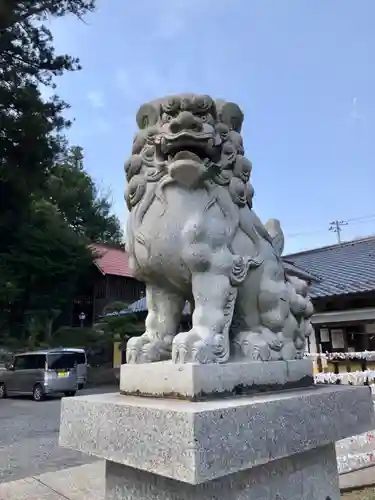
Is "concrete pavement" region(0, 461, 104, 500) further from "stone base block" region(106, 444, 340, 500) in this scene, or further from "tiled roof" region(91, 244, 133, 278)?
"tiled roof" region(91, 244, 133, 278)

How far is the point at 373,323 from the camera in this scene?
8484 mm

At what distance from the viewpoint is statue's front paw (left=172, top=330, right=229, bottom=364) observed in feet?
5.02

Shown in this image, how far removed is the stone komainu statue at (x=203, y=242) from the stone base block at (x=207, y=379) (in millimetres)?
59

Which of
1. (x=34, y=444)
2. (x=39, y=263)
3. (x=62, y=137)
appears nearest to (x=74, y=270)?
(x=39, y=263)

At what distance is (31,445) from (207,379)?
5.55 metres

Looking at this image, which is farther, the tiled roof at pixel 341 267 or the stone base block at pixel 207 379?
the tiled roof at pixel 341 267

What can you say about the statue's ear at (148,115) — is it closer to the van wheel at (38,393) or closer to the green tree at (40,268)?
the van wheel at (38,393)

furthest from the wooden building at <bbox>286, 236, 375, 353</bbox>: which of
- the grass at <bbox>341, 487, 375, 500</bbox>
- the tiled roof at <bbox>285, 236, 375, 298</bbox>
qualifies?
the grass at <bbox>341, 487, 375, 500</bbox>

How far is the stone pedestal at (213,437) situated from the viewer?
1.26 meters

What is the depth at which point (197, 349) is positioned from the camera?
1528mm

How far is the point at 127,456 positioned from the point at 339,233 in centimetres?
2950

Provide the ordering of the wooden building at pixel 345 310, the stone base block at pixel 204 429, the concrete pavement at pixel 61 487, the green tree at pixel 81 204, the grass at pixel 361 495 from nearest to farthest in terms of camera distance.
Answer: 1. the stone base block at pixel 204 429
2. the concrete pavement at pixel 61 487
3. the grass at pixel 361 495
4. the wooden building at pixel 345 310
5. the green tree at pixel 81 204

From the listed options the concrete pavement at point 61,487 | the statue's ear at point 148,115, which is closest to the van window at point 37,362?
the concrete pavement at point 61,487

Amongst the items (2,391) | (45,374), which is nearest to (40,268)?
(2,391)
